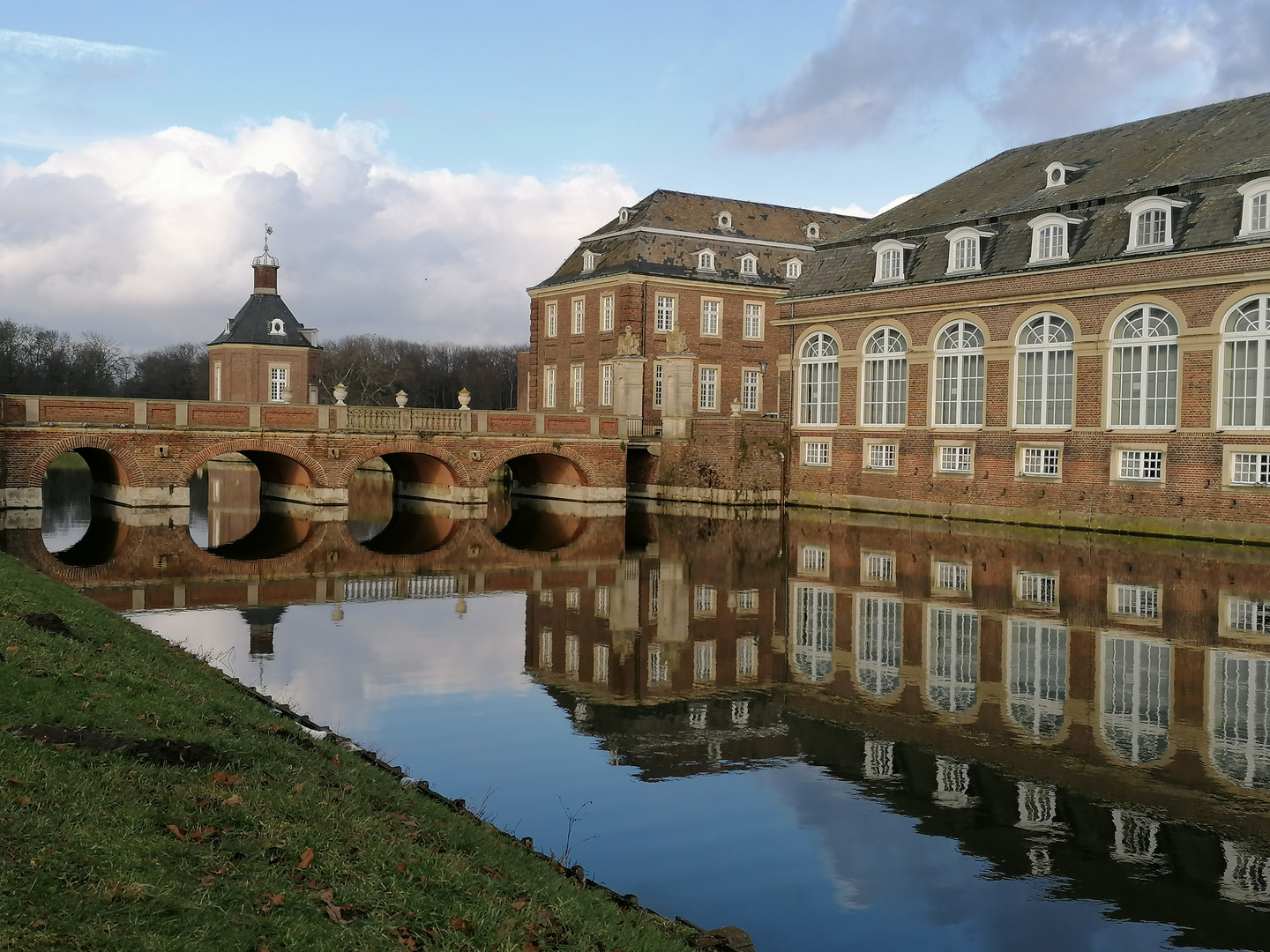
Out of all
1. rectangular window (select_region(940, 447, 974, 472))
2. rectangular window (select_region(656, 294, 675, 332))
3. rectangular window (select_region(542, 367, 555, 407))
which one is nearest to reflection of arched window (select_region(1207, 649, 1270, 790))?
rectangular window (select_region(940, 447, 974, 472))

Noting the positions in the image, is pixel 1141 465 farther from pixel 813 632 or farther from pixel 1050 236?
pixel 813 632

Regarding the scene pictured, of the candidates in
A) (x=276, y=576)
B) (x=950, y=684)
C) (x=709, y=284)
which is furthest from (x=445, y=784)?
(x=709, y=284)

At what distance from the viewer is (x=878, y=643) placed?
51.8 feet

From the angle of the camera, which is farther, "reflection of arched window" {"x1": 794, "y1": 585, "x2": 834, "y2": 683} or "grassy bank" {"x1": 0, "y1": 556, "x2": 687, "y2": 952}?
"reflection of arched window" {"x1": 794, "y1": 585, "x2": 834, "y2": 683}

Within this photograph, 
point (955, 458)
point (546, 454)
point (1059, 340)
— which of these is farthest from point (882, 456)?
point (546, 454)

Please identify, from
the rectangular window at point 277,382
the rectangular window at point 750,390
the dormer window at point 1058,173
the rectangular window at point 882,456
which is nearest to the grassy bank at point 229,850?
the rectangular window at point 882,456

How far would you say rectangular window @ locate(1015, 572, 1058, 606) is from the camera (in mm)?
19109

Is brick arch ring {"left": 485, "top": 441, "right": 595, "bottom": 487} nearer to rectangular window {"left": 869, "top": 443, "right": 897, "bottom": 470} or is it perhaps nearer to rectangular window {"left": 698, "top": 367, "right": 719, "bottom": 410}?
rectangular window {"left": 869, "top": 443, "right": 897, "bottom": 470}

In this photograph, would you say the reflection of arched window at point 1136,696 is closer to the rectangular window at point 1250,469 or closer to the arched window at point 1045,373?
the rectangular window at point 1250,469

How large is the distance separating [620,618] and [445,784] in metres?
8.30

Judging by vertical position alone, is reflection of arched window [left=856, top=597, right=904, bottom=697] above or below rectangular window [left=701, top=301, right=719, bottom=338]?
below

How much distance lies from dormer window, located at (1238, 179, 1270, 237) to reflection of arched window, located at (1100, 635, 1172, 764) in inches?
620

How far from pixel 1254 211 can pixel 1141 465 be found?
257 inches

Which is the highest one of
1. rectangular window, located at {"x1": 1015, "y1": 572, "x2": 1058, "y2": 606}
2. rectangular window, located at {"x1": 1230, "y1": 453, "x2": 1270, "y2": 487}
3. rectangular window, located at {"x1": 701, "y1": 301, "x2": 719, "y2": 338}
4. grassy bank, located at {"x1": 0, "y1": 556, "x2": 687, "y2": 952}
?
rectangular window, located at {"x1": 701, "y1": 301, "x2": 719, "y2": 338}
